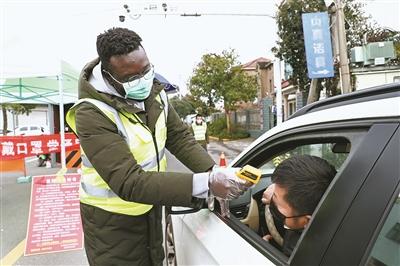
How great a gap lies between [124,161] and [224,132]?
1047 inches

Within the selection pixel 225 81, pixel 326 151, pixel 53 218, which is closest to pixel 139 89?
pixel 326 151

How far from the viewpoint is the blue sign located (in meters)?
9.89

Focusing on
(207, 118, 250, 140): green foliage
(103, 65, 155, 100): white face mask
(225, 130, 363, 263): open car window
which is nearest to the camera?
(225, 130, 363, 263): open car window

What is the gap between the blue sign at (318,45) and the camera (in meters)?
9.89

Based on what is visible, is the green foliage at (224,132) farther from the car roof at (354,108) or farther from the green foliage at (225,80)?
the car roof at (354,108)

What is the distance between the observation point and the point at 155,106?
2090 mm

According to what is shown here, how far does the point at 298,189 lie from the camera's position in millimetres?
1350

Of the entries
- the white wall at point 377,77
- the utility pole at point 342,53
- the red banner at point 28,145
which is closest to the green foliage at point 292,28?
the white wall at point 377,77

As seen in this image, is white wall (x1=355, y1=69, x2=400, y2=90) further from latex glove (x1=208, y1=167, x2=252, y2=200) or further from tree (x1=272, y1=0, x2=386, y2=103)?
latex glove (x1=208, y1=167, x2=252, y2=200)

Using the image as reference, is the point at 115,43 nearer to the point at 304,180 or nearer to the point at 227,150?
the point at 304,180

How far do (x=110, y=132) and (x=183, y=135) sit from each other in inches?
26.4

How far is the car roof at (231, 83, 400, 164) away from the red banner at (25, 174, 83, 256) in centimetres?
328

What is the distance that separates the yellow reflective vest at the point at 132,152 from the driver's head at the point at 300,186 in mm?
721

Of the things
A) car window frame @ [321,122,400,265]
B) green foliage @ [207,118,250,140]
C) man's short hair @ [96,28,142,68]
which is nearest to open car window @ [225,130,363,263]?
car window frame @ [321,122,400,265]
